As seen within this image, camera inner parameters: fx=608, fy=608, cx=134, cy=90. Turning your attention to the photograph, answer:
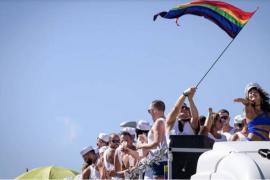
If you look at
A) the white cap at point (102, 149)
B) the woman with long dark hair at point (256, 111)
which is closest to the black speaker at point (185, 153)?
the woman with long dark hair at point (256, 111)

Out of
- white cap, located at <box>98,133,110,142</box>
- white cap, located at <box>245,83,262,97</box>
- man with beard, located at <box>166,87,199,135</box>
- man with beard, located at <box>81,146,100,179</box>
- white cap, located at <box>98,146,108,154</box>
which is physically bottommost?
man with beard, located at <box>81,146,100,179</box>

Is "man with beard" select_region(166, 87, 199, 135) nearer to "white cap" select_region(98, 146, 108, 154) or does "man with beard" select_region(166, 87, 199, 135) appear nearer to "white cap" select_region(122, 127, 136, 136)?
"white cap" select_region(122, 127, 136, 136)

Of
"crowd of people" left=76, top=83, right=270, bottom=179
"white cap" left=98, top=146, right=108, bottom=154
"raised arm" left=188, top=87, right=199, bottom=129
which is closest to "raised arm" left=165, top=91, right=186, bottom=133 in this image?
"crowd of people" left=76, top=83, right=270, bottom=179

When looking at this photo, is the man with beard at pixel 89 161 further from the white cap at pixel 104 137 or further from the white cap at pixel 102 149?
the white cap at pixel 104 137

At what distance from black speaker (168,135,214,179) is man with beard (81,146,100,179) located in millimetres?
5885

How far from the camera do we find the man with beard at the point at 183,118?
7.59 metres

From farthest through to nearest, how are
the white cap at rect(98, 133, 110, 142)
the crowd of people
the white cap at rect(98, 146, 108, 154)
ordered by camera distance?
the white cap at rect(98, 133, 110, 142) < the white cap at rect(98, 146, 108, 154) < the crowd of people

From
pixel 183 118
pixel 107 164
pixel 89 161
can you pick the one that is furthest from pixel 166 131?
pixel 89 161

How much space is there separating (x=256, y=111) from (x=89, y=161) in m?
6.48

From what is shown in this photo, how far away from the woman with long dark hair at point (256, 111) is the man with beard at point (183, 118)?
0.97 m

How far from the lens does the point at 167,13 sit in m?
9.52

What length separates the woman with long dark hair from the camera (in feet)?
21.5

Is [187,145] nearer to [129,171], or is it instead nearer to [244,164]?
[244,164]

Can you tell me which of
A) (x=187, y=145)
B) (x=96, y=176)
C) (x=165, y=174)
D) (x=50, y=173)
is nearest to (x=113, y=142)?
(x=96, y=176)
